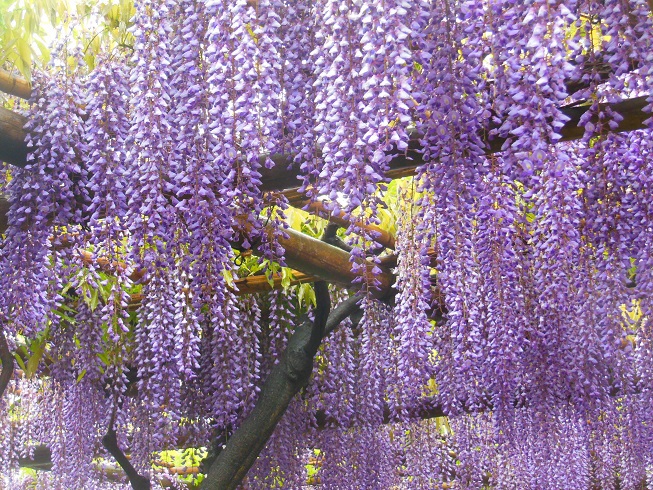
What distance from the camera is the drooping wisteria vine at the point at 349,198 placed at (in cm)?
209

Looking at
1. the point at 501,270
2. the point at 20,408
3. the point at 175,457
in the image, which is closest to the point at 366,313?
the point at 501,270

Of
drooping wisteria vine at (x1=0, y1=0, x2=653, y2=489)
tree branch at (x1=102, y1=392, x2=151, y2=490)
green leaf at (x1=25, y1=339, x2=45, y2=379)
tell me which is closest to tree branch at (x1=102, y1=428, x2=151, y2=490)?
tree branch at (x1=102, y1=392, x2=151, y2=490)

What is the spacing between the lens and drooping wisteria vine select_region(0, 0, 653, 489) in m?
2.09

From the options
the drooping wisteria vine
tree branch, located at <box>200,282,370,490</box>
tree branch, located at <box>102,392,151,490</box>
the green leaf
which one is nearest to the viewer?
the drooping wisteria vine

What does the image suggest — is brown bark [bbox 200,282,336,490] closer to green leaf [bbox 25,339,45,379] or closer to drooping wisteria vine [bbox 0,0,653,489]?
drooping wisteria vine [bbox 0,0,653,489]

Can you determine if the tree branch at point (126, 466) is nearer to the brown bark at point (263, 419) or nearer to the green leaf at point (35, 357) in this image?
the brown bark at point (263, 419)

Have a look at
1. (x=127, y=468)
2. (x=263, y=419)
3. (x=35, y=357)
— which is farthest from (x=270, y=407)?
(x=127, y=468)

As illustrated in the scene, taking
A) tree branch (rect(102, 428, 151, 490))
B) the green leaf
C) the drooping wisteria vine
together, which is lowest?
tree branch (rect(102, 428, 151, 490))

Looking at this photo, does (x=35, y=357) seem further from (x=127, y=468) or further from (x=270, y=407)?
(x=127, y=468)

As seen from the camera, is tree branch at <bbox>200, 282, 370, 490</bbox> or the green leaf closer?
the green leaf

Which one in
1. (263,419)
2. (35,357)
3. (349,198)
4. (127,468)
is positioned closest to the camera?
(349,198)

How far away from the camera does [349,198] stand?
7.02 ft

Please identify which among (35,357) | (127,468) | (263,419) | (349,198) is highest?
(349,198)

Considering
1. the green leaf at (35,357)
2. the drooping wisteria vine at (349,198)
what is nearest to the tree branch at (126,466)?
the drooping wisteria vine at (349,198)
